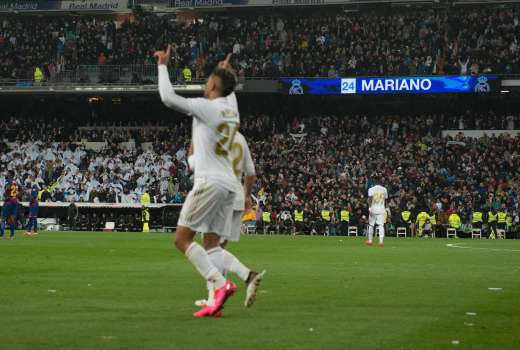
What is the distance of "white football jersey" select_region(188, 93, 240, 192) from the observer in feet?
33.8

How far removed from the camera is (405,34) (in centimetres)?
5569

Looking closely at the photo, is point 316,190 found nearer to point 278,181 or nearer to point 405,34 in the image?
point 278,181

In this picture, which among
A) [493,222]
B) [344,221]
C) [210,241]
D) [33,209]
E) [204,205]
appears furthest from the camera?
[344,221]

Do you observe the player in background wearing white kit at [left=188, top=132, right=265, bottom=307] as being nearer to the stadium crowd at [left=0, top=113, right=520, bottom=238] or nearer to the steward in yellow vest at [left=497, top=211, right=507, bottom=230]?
the steward in yellow vest at [left=497, top=211, right=507, bottom=230]

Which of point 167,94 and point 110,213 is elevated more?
point 167,94

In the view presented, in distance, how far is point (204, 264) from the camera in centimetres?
1052

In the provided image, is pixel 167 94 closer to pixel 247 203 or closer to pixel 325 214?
pixel 247 203

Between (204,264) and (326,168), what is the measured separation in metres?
42.5

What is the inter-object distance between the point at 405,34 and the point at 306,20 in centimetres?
696

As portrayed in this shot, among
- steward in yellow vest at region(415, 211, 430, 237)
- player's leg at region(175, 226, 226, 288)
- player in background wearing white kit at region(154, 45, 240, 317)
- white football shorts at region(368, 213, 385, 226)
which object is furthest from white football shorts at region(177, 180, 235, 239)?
steward in yellow vest at region(415, 211, 430, 237)

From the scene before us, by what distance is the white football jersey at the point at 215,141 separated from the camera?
405 inches

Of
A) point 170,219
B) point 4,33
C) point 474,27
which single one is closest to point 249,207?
point 170,219

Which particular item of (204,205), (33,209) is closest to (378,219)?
(33,209)

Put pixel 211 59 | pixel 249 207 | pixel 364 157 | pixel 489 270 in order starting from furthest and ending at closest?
pixel 211 59, pixel 364 157, pixel 489 270, pixel 249 207
